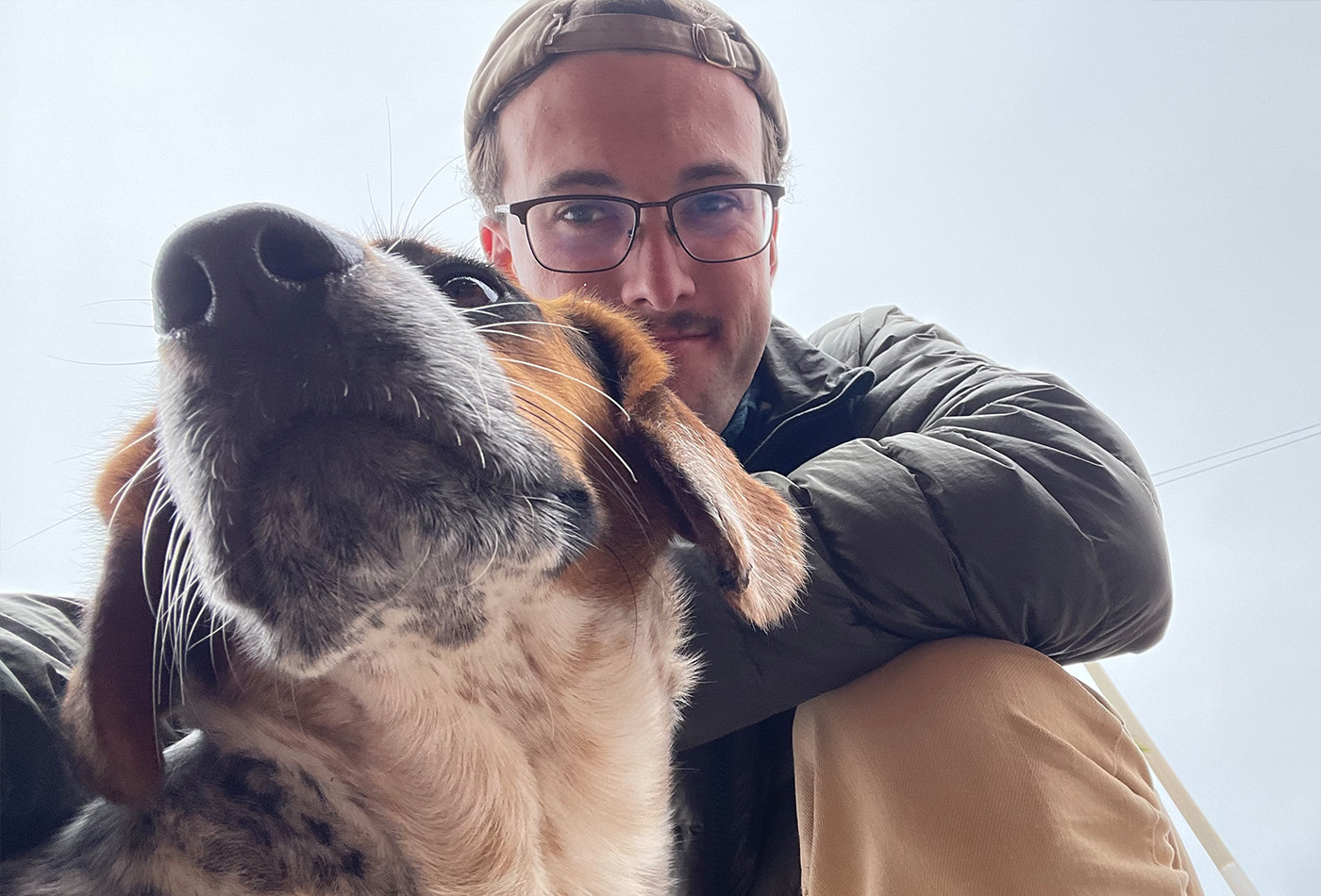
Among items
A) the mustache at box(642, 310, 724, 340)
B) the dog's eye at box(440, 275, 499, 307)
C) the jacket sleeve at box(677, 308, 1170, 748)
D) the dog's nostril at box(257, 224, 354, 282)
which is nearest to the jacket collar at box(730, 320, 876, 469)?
the mustache at box(642, 310, 724, 340)

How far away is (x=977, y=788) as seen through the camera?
1.27 metres

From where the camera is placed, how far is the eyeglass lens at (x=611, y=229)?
78.4 inches

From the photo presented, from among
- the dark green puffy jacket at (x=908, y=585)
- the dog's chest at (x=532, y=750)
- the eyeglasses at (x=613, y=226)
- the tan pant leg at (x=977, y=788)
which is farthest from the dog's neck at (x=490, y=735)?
the eyeglasses at (x=613, y=226)

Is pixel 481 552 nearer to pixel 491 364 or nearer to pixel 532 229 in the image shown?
pixel 491 364

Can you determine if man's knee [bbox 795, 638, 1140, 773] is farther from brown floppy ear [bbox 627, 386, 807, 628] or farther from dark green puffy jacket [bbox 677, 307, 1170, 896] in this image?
brown floppy ear [bbox 627, 386, 807, 628]

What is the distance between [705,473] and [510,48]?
1.36 meters

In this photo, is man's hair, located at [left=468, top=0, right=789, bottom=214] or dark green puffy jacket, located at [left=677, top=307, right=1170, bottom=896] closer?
dark green puffy jacket, located at [left=677, top=307, right=1170, bottom=896]

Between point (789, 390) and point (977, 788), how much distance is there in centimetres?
98

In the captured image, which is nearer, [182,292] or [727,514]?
[182,292]

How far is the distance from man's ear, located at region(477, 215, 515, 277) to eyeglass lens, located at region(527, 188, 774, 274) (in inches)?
9.9

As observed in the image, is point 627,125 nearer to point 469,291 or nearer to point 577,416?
point 469,291

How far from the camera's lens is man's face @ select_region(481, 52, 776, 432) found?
1947 mm

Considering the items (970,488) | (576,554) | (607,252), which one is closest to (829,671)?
(970,488)

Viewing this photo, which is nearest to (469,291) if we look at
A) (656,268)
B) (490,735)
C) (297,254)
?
(297,254)
